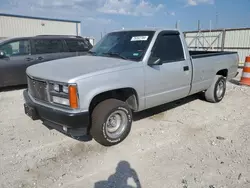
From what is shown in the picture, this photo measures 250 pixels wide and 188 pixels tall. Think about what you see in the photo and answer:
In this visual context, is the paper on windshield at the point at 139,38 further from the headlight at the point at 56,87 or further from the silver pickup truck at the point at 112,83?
the headlight at the point at 56,87

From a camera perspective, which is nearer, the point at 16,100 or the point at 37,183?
the point at 37,183

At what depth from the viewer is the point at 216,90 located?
5.86 meters

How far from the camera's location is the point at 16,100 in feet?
20.4

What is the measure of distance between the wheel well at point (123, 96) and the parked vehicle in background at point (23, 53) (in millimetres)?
3493

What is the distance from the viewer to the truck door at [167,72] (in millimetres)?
3930

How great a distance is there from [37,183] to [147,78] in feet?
7.53

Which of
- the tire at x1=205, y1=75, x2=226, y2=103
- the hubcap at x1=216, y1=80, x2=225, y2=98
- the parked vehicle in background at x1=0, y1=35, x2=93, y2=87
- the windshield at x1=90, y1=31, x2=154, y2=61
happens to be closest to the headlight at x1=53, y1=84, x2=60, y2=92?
the windshield at x1=90, y1=31, x2=154, y2=61

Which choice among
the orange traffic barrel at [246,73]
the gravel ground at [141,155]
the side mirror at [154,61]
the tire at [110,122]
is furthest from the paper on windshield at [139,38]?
the orange traffic barrel at [246,73]

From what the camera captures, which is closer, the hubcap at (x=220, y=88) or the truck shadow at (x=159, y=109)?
the truck shadow at (x=159, y=109)

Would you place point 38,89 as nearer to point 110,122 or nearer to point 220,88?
point 110,122

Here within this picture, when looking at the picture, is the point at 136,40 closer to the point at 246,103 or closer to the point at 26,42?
the point at 246,103

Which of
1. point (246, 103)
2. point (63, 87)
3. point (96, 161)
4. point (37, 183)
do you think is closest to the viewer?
point (37, 183)

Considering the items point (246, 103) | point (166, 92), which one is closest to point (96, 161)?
point (166, 92)

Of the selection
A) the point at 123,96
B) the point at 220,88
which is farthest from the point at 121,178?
the point at 220,88
